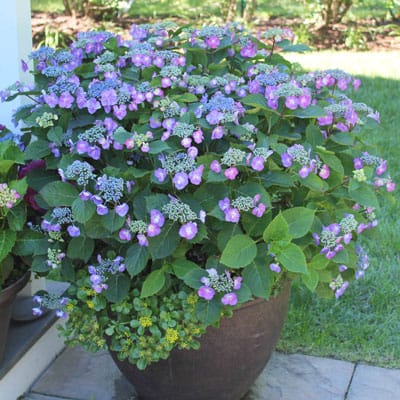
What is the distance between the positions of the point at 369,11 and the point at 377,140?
4785 mm

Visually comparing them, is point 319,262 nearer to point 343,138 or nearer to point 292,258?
point 292,258

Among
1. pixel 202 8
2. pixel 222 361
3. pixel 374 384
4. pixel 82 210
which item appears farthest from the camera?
pixel 202 8

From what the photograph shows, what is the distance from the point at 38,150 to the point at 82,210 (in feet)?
1.21

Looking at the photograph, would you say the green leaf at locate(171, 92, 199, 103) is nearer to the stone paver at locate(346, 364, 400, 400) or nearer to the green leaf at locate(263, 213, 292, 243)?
the green leaf at locate(263, 213, 292, 243)

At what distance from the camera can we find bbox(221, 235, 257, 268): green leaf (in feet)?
6.20

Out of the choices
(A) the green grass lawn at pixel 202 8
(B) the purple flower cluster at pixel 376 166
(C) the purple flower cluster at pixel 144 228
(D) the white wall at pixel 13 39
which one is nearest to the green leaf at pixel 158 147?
(C) the purple flower cluster at pixel 144 228

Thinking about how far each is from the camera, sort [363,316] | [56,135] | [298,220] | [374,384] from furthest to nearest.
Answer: [363,316]
[374,384]
[56,135]
[298,220]

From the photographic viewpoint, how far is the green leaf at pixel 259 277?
76.7 inches

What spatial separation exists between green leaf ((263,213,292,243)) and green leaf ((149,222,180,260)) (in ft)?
0.78

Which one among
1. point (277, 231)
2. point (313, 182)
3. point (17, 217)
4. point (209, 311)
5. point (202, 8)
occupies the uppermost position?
point (313, 182)

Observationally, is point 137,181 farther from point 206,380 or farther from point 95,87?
point 206,380

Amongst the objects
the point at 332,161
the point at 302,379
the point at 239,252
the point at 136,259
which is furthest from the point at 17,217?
the point at 302,379

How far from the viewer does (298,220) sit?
1.99 m

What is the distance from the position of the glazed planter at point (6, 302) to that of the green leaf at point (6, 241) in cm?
16
